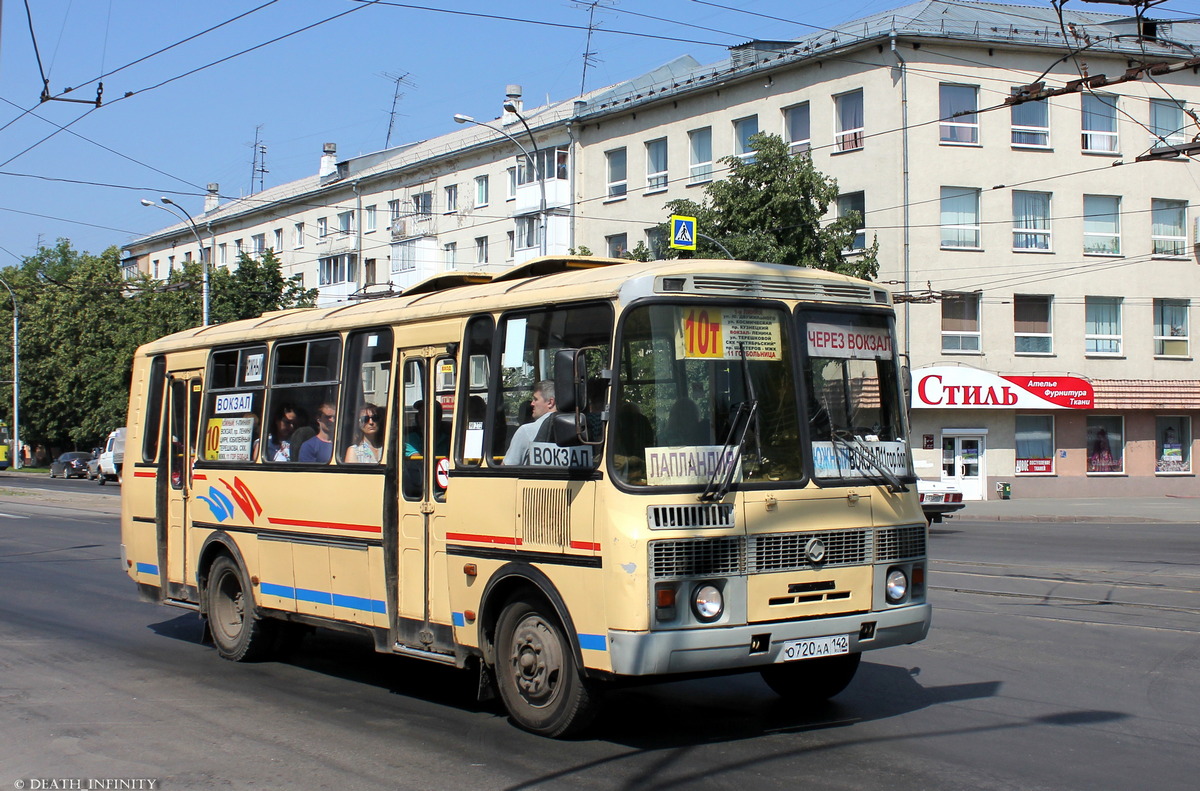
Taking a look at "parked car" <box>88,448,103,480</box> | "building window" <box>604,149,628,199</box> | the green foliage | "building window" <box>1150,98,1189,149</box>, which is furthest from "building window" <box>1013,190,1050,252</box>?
"parked car" <box>88,448,103,480</box>

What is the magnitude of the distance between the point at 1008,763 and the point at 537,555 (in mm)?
2744

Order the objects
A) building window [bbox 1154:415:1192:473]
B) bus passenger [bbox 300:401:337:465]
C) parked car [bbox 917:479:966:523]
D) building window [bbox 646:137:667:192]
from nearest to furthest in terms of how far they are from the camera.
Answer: bus passenger [bbox 300:401:337:465] < parked car [bbox 917:479:966:523] < building window [bbox 1154:415:1192:473] < building window [bbox 646:137:667:192]

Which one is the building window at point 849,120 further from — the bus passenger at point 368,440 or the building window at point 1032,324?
the bus passenger at point 368,440

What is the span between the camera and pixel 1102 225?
39.9 meters

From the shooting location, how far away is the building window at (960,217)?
125 ft

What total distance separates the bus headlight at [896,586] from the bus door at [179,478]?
6.30 meters

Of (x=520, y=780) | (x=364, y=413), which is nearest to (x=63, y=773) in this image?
(x=520, y=780)

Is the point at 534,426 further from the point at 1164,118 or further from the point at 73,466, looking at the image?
the point at 73,466

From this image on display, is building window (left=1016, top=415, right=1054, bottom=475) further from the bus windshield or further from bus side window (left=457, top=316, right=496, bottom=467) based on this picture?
bus side window (left=457, top=316, right=496, bottom=467)

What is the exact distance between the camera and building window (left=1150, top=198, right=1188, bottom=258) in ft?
133

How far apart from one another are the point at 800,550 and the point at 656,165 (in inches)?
1576

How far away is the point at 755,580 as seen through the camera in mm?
6855

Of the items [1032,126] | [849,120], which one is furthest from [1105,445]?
[849,120]

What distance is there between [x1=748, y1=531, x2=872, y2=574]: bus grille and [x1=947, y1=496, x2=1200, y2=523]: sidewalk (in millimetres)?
24245
